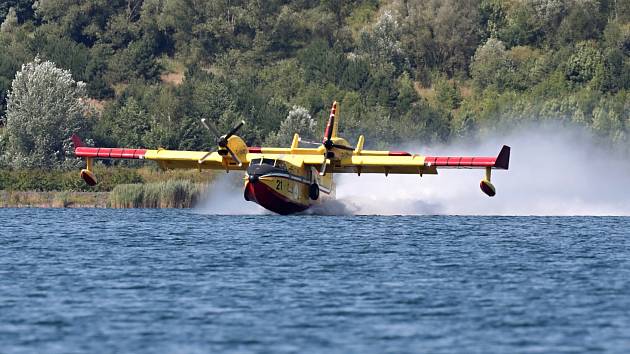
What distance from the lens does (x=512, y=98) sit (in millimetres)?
104438

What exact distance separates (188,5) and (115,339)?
350 feet

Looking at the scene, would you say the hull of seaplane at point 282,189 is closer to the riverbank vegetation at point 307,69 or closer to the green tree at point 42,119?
the green tree at point 42,119

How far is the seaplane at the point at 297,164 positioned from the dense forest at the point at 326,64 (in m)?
29.7

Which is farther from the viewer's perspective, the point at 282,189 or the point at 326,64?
the point at 326,64

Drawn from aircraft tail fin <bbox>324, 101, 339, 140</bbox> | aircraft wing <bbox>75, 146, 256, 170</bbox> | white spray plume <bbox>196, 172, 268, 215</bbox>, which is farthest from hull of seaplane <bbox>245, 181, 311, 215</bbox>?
aircraft tail fin <bbox>324, 101, 339, 140</bbox>

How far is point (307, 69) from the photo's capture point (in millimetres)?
118812

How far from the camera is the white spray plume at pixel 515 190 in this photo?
62875 millimetres

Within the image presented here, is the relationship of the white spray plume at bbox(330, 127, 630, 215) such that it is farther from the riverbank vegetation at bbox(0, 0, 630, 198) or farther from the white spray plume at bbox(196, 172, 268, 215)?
the riverbank vegetation at bbox(0, 0, 630, 198)

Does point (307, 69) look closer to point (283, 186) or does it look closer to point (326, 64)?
point (326, 64)

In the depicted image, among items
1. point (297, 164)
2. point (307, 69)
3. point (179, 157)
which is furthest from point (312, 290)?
point (307, 69)

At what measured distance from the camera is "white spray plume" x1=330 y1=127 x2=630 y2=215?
62.9m

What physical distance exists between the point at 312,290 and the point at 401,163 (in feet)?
91.2

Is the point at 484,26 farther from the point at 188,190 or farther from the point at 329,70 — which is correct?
the point at 188,190

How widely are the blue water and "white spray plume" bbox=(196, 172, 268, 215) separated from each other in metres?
12.2
